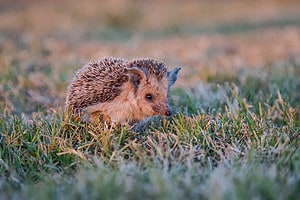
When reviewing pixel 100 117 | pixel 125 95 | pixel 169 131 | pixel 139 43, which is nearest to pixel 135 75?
pixel 125 95

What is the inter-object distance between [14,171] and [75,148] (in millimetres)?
643

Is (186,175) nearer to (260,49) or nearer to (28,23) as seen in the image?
(260,49)

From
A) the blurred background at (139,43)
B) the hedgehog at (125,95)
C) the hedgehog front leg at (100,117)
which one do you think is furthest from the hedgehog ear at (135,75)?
the blurred background at (139,43)

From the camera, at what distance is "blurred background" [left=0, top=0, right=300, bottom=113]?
7645mm

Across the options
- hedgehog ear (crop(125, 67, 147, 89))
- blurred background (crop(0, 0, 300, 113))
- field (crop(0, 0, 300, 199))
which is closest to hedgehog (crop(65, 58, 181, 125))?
hedgehog ear (crop(125, 67, 147, 89))

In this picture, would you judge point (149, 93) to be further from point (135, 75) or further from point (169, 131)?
point (169, 131)

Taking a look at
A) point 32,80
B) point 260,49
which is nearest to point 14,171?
point 32,80

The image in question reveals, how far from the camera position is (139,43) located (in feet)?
38.9

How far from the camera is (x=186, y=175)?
3973 mm

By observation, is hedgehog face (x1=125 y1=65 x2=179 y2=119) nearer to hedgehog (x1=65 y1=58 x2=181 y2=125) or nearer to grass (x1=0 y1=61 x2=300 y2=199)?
hedgehog (x1=65 y1=58 x2=181 y2=125)

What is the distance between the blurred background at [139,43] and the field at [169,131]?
0.04 metres

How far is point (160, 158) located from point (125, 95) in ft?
4.47

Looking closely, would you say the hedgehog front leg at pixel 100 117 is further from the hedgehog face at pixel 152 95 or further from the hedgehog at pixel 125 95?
the hedgehog face at pixel 152 95

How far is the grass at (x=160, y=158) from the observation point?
361 cm
